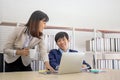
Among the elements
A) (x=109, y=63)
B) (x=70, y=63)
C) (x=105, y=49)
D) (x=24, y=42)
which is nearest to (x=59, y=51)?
(x=24, y=42)

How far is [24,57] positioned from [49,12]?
1312 mm

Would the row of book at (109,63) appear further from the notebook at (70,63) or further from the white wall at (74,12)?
the notebook at (70,63)

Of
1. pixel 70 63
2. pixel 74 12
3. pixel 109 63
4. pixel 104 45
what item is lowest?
pixel 109 63

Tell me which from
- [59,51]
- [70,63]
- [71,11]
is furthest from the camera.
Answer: [71,11]

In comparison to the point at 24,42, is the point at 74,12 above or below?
above

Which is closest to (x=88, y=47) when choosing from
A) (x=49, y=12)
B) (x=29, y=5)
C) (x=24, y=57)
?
(x=49, y=12)

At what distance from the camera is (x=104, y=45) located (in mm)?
3117

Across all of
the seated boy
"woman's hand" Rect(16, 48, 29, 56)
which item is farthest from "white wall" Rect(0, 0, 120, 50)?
"woman's hand" Rect(16, 48, 29, 56)

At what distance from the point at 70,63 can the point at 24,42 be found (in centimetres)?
61

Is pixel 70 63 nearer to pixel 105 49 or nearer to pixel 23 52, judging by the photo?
pixel 23 52

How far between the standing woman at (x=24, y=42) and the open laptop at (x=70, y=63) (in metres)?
0.30

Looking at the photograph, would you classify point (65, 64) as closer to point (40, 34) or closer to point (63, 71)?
point (63, 71)

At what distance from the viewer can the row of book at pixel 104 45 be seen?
3.09 m

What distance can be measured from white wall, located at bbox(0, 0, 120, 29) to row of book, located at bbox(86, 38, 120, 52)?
375 millimetres
